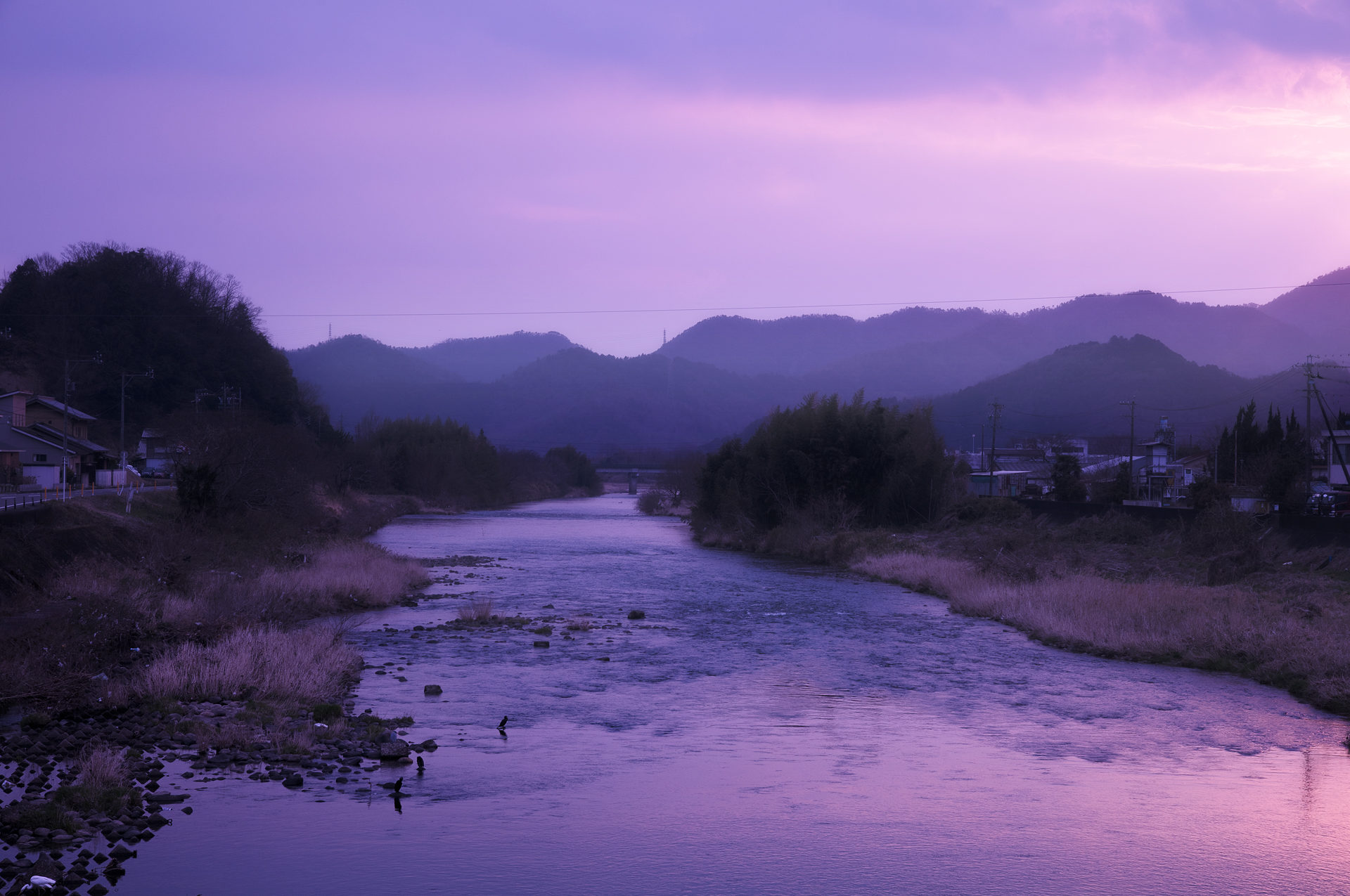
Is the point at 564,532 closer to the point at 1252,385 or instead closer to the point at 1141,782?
the point at 1141,782

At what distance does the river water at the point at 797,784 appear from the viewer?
1028 cm

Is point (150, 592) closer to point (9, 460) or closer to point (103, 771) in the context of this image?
point (103, 771)

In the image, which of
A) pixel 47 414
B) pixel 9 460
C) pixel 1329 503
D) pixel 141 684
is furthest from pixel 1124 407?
pixel 141 684

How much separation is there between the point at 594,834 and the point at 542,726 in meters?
4.91

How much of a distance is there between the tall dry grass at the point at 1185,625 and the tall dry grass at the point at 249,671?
662 inches

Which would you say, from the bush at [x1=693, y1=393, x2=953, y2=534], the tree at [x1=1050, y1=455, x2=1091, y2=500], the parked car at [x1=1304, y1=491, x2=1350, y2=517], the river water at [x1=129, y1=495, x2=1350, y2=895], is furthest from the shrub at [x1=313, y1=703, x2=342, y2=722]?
the tree at [x1=1050, y1=455, x2=1091, y2=500]

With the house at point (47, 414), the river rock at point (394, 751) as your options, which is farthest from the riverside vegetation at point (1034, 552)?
the house at point (47, 414)

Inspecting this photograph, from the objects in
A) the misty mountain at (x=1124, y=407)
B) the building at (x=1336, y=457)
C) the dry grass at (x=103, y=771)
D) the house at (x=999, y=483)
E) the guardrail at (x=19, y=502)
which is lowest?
the dry grass at (x=103, y=771)

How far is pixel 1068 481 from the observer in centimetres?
7094

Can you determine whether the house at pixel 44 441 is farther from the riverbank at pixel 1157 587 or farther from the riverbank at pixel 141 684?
the riverbank at pixel 1157 587

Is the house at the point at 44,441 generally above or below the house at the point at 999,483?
above

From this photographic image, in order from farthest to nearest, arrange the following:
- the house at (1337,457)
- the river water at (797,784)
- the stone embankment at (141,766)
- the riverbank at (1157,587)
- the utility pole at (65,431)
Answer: the house at (1337,457), the utility pole at (65,431), the riverbank at (1157,587), the river water at (797,784), the stone embankment at (141,766)

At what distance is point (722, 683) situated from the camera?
65.5 ft

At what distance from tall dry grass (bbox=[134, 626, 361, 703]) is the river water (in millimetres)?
795
